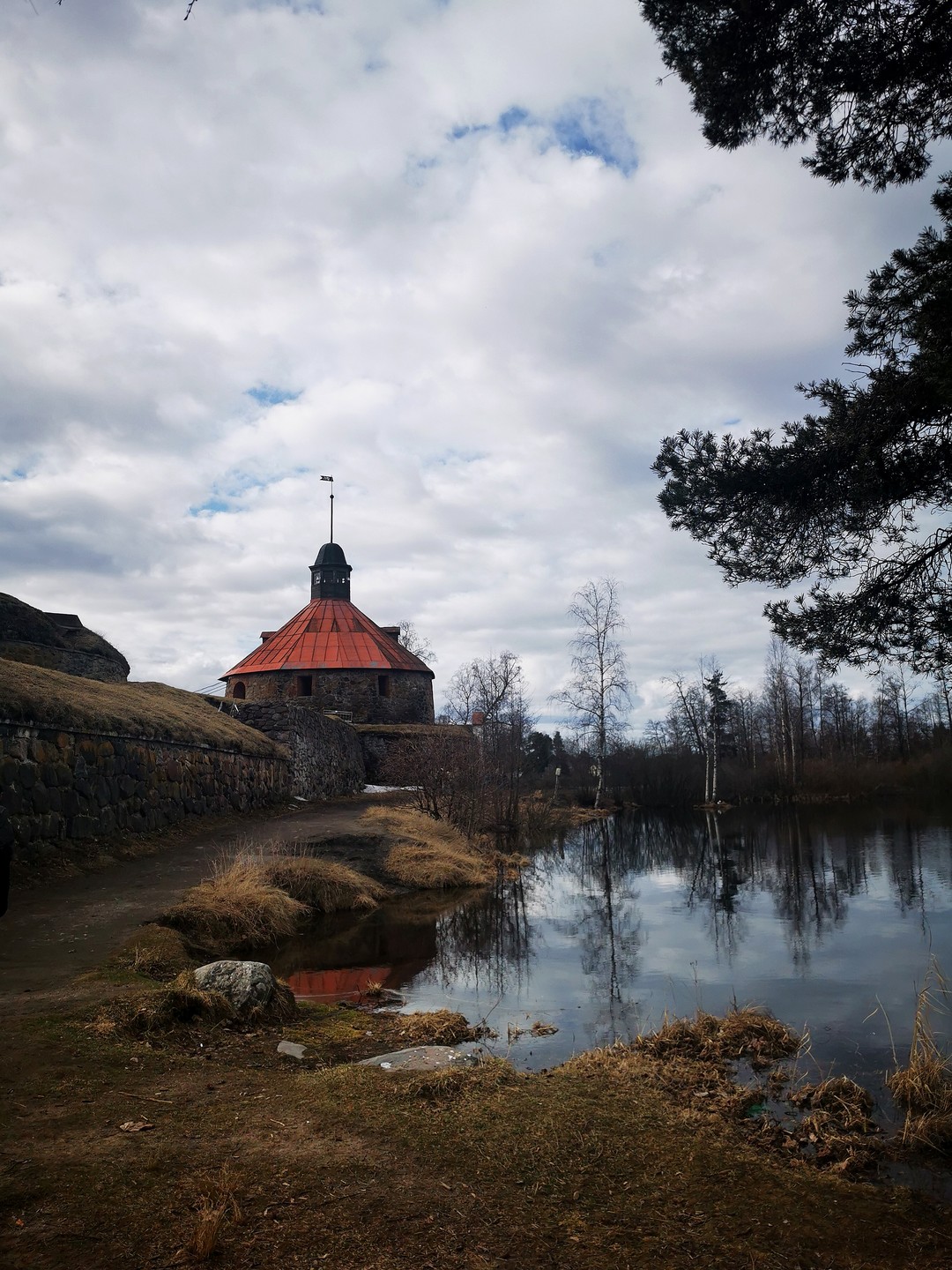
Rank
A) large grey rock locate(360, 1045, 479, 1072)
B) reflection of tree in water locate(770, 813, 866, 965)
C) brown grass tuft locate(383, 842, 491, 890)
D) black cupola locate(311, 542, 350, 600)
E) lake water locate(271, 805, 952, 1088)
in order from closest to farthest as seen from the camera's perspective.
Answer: large grey rock locate(360, 1045, 479, 1072), lake water locate(271, 805, 952, 1088), reflection of tree in water locate(770, 813, 866, 965), brown grass tuft locate(383, 842, 491, 890), black cupola locate(311, 542, 350, 600)

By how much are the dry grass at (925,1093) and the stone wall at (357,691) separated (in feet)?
115

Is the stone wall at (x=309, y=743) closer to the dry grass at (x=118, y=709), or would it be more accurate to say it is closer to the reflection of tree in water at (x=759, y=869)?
the dry grass at (x=118, y=709)

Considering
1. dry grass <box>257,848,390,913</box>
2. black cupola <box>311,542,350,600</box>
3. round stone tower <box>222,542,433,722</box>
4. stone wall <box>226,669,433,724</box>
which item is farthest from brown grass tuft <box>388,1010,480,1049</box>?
black cupola <box>311,542,350,600</box>

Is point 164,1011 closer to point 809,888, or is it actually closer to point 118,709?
point 118,709

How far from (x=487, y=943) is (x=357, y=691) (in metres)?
29.5

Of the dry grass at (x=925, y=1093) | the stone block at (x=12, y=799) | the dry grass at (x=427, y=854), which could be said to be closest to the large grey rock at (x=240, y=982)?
the dry grass at (x=925, y=1093)

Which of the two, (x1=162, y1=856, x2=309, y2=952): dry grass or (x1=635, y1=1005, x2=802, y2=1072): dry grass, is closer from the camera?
(x1=635, y1=1005, x2=802, y2=1072): dry grass

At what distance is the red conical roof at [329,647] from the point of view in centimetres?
4172

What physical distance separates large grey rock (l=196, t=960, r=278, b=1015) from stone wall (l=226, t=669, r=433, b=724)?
109ft

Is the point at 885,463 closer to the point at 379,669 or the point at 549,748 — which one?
the point at 379,669

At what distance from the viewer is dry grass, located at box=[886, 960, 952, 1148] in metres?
5.27

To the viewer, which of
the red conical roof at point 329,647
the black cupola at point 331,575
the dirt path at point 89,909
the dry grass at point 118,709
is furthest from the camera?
the black cupola at point 331,575

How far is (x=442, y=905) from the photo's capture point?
14.8 meters

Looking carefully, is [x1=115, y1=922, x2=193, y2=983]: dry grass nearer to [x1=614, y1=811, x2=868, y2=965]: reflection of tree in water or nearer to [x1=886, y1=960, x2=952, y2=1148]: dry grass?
[x1=886, y1=960, x2=952, y2=1148]: dry grass
